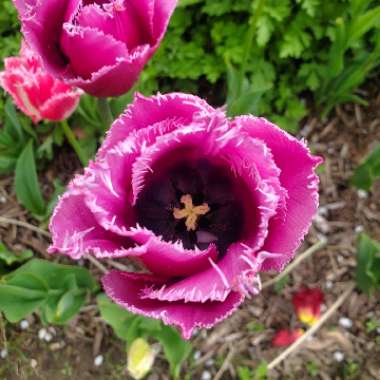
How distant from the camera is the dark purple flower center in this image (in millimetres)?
888

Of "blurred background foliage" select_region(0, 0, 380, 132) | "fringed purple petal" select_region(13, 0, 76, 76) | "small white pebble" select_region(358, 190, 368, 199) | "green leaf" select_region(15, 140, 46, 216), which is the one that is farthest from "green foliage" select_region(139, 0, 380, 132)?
"fringed purple petal" select_region(13, 0, 76, 76)

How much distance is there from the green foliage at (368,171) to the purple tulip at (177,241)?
31.2 inches

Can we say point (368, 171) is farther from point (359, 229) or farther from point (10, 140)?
point (10, 140)

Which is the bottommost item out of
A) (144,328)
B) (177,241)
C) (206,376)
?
(206,376)

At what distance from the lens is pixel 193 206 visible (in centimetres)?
100

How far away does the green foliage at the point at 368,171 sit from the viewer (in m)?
1.46

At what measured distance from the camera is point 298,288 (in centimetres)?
165

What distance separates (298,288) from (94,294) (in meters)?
0.60

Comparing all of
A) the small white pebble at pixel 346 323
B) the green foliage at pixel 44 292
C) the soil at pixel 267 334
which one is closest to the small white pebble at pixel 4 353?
the soil at pixel 267 334

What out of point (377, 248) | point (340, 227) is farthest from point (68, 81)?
point (340, 227)

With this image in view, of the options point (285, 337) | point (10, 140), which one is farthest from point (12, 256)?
point (285, 337)

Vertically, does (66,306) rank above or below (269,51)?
below

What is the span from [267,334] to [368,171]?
1.80 ft

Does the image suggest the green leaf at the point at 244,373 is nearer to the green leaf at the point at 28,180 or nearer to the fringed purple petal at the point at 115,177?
the green leaf at the point at 28,180
